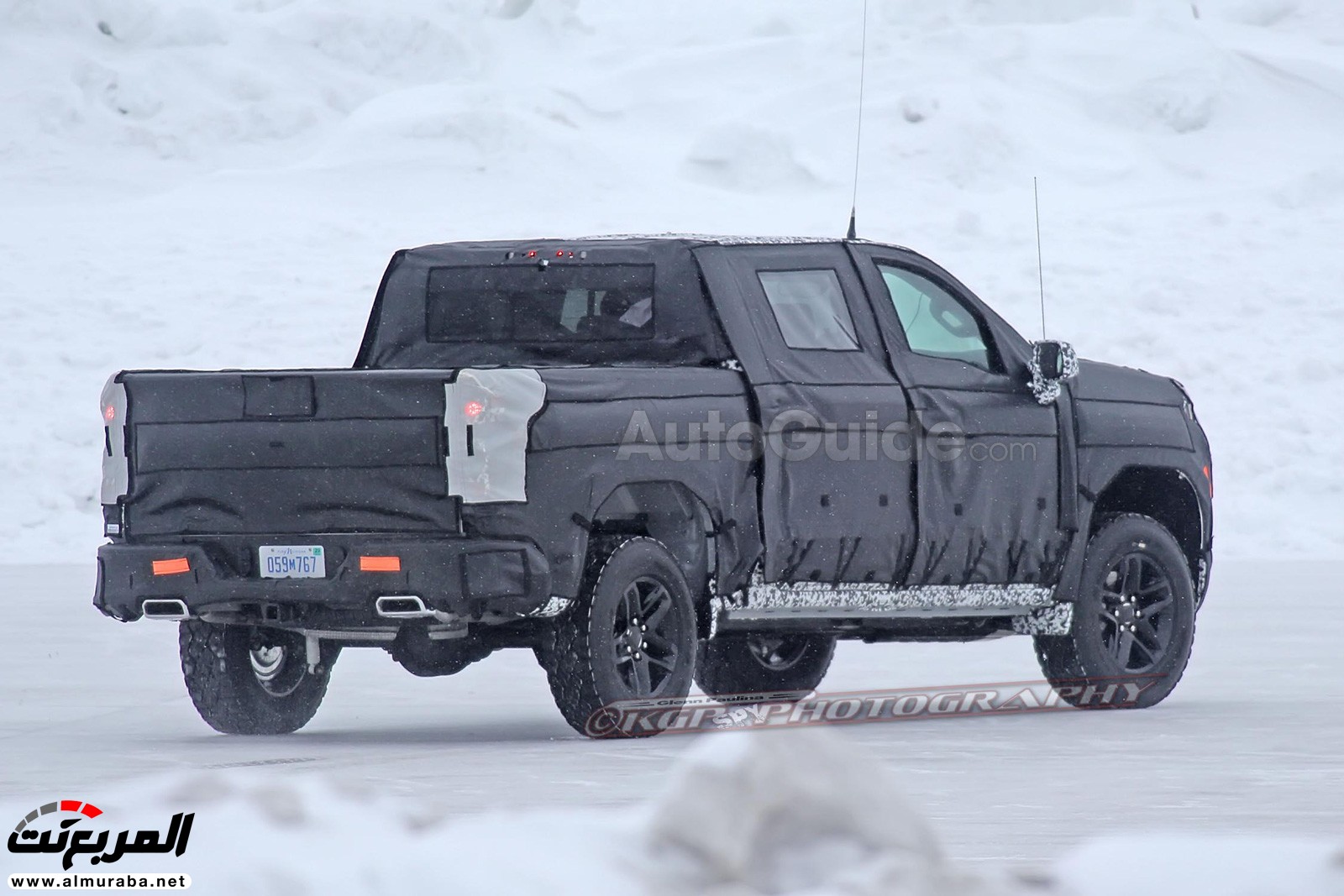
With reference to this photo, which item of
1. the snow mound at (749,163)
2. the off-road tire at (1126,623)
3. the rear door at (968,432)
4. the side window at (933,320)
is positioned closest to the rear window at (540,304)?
the rear door at (968,432)

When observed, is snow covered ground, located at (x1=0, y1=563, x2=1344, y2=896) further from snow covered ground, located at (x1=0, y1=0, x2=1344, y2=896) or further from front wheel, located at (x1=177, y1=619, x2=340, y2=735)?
front wheel, located at (x1=177, y1=619, x2=340, y2=735)

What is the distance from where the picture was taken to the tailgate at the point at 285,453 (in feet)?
28.5

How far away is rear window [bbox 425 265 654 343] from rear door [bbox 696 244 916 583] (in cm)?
36

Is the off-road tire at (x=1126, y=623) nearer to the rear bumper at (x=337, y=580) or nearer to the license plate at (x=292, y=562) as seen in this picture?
the rear bumper at (x=337, y=580)

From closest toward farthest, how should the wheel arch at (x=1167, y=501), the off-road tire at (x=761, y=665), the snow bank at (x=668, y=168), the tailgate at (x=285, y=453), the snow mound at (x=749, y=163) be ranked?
the tailgate at (x=285, y=453) < the wheel arch at (x=1167, y=501) < the off-road tire at (x=761, y=665) < the snow bank at (x=668, y=168) < the snow mound at (x=749, y=163)

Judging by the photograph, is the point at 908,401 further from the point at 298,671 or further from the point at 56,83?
the point at 56,83

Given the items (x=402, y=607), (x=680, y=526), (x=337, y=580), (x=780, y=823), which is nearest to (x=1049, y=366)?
(x=680, y=526)

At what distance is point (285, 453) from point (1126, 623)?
12.7 ft

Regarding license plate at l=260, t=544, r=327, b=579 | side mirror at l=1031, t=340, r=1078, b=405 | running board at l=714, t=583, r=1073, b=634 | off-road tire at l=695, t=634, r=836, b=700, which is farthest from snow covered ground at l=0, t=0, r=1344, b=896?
side mirror at l=1031, t=340, r=1078, b=405

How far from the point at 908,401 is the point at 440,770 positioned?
9.09 feet

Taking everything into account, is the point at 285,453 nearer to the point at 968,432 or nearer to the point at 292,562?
the point at 292,562

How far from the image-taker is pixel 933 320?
1042 cm

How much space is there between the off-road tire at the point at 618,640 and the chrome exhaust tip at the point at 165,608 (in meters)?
1.24

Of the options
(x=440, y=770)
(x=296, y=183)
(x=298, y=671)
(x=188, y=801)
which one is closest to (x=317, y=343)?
(x=296, y=183)
